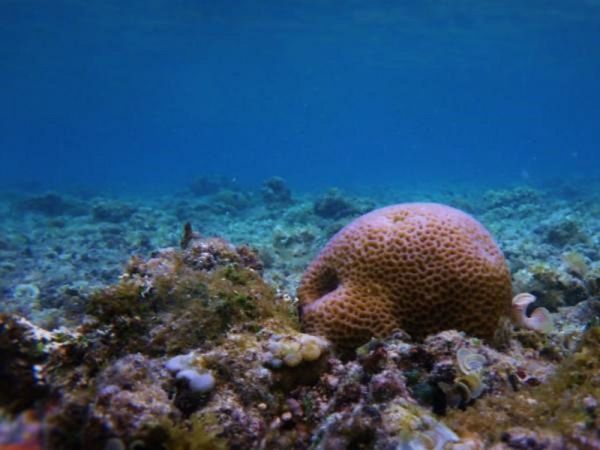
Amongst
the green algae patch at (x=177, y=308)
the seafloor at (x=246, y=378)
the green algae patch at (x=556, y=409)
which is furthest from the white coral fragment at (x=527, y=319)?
the green algae patch at (x=177, y=308)

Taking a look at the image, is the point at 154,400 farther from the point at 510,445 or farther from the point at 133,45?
the point at 133,45

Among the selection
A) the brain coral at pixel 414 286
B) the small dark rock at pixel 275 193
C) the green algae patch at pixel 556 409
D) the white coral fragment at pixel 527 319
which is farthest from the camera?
the small dark rock at pixel 275 193

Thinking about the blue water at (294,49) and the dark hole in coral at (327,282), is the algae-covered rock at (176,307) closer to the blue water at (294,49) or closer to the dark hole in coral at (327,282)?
the dark hole in coral at (327,282)

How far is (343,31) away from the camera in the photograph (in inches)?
1809

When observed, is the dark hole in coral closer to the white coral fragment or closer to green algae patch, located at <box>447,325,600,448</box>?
the white coral fragment

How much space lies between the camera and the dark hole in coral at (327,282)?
15.5 feet

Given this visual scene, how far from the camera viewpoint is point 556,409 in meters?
2.54

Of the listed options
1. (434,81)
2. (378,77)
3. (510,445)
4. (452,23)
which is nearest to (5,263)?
(510,445)

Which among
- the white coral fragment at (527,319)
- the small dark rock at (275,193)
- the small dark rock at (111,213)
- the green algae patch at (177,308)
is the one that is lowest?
the white coral fragment at (527,319)

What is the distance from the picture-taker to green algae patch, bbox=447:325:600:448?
2318 millimetres

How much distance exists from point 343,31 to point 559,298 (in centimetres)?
4334

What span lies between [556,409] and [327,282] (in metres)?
2.53

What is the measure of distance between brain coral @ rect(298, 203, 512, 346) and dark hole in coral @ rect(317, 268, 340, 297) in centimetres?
13

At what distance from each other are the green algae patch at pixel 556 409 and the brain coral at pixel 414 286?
44.8 inches
